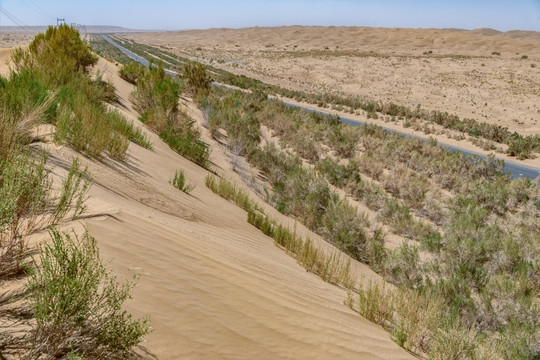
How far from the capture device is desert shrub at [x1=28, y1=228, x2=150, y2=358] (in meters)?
1.93

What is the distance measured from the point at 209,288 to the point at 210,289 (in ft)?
0.04

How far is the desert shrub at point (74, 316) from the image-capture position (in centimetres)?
193

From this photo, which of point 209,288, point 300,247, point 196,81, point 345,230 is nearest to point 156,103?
point 345,230

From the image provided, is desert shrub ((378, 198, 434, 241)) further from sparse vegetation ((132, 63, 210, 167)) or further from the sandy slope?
sparse vegetation ((132, 63, 210, 167))

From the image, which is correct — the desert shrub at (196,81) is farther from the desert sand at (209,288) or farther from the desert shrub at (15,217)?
the desert shrub at (15,217)

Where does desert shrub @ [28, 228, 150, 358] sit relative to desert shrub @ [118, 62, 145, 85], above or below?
below

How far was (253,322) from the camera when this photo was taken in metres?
3.06

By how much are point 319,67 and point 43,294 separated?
5496 centimetres

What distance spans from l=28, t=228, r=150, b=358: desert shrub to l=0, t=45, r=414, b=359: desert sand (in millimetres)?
269

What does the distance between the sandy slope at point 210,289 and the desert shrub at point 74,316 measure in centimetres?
32

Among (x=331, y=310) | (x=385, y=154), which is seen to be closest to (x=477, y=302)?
(x=331, y=310)

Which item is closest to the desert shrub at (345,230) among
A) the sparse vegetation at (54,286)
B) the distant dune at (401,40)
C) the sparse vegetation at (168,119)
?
the sparse vegetation at (168,119)

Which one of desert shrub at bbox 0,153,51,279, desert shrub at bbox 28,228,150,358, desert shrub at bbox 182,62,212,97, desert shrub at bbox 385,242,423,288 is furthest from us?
desert shrub at bbox 182,62,212,97

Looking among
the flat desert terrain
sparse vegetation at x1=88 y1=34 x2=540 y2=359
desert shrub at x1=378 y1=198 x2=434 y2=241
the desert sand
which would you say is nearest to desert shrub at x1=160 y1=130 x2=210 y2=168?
sparse vegetation at x1=88 y1=34 x2=540 y2=359
